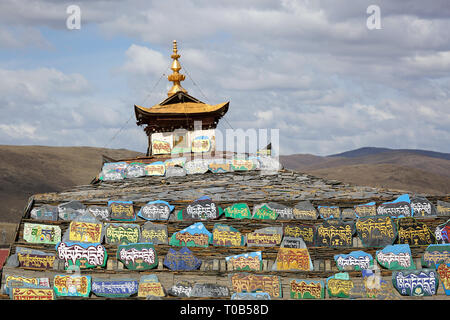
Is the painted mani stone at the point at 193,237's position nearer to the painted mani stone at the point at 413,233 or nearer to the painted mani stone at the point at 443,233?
the painted mani stone at the point at 413,233

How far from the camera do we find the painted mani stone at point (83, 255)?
51.0 feet

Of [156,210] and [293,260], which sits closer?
[293,260]

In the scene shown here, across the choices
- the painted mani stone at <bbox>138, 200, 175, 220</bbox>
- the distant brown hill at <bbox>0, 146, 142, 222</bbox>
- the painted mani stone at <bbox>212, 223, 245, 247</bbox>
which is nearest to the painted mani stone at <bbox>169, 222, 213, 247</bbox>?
the painted mani stone at <bbox>212, 223, 245, 247</bbox>

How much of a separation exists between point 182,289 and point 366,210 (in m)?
4.99

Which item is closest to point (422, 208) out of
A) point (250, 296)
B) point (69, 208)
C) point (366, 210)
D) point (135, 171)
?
point (366, 210)

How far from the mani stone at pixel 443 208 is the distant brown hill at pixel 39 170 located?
50.7 meters

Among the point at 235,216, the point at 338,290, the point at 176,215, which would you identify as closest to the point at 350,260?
the point at 338,290

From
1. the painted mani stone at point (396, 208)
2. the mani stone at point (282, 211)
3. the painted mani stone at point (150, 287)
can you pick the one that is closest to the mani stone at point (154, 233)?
the painted mani stone at point (150, 287)

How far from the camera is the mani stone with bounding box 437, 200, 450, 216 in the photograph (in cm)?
1544

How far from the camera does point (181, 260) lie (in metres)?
15.2

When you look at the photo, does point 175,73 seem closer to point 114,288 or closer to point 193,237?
point 193,237

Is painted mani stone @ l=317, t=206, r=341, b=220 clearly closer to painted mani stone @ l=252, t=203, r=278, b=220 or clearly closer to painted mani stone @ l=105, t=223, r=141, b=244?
painted mani stone @ l=252, t=203, r=278, b=220

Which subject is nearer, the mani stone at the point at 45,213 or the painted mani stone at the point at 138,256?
the painted mani stone at the point at 138,256

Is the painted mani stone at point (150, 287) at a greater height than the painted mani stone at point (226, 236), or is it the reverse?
the painted mani stone at point (226, 236)
